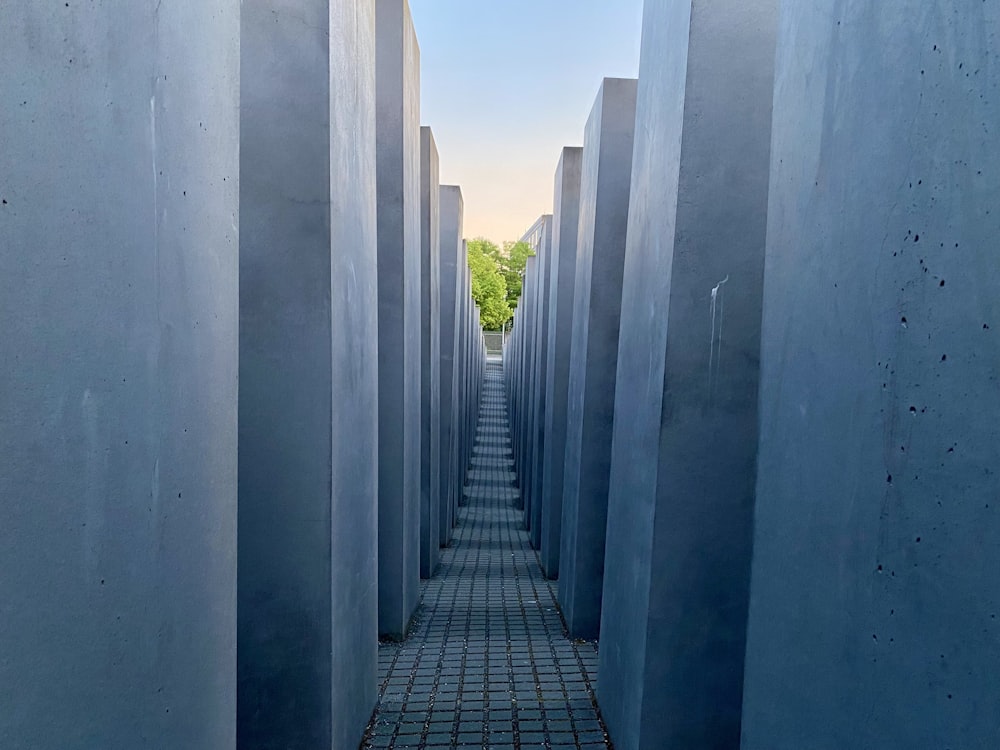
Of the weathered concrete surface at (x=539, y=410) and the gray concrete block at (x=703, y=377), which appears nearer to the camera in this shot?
Answer: the gray concrete block at (x=703, y=377)

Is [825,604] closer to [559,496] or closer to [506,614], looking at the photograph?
[506,614]

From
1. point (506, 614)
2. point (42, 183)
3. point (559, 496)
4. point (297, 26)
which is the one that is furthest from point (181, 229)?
point (559, 496)

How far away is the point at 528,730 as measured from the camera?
18.4 feet

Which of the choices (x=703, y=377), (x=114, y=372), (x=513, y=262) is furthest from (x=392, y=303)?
(x=513, y=262)

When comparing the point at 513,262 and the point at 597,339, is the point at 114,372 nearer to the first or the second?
the point at 597,339

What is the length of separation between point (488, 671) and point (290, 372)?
12.1 feet

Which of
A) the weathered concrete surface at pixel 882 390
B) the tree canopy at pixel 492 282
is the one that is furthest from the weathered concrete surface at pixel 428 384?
the tree canopy at pixel 492 282

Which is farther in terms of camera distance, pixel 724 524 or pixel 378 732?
pixel 378 732

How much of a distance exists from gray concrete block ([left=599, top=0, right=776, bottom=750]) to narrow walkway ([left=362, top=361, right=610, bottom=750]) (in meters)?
1.20

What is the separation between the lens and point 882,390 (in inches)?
80.7

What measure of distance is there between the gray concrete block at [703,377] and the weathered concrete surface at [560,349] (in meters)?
5.30

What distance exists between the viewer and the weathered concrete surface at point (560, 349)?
10.1m

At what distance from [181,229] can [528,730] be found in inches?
177

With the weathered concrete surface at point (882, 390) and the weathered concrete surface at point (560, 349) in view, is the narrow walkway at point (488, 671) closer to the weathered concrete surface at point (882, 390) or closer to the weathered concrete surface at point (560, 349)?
the weathered concrete surface at point (560, 349)
